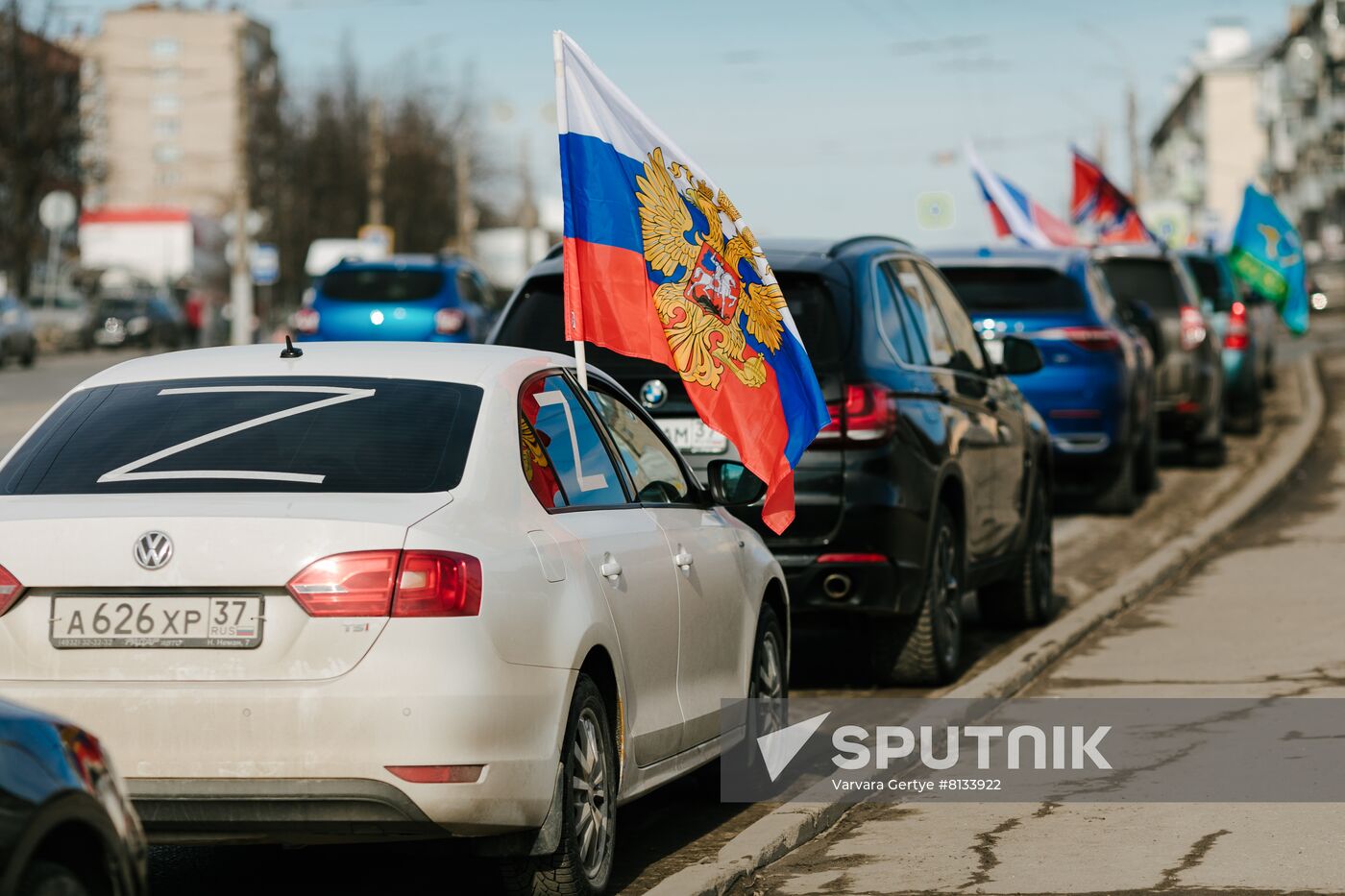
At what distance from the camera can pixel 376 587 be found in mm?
5121

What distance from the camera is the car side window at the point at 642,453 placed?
6.71 metres

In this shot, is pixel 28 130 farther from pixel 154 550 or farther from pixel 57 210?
pixel 154 550

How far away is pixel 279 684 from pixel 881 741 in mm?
3639

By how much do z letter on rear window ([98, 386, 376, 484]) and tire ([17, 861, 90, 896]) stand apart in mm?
1686

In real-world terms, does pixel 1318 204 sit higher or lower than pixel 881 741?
higher

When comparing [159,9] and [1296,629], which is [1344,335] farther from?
[159,9]

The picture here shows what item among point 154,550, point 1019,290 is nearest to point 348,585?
point 154,550

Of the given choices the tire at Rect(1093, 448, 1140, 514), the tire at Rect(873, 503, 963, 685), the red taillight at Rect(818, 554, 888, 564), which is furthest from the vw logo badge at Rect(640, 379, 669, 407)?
the tire at Rect(1093, 448, 1140, 514)

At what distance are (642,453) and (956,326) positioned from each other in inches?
156

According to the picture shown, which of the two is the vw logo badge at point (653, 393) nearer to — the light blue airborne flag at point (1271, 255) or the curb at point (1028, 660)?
the curb at point (1028, 660)

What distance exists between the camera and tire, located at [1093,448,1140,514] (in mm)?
16453

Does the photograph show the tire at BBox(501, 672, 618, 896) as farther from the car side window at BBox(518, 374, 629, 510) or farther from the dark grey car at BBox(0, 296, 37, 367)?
the dark grey car at BBox(0, 296, 37, 367)

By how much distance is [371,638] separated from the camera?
5098mm

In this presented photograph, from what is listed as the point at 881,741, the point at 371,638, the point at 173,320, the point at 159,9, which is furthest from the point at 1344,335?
the point at 159,9
